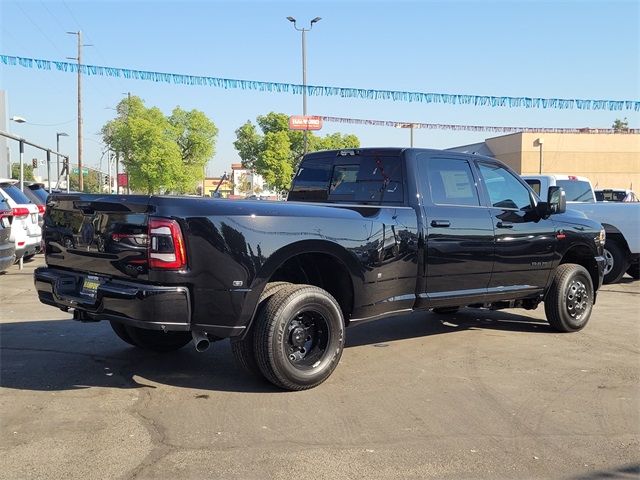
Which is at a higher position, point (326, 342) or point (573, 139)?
point (573, 139)

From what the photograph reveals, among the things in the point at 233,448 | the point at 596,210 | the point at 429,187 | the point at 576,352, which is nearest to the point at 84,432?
the point at 233,448

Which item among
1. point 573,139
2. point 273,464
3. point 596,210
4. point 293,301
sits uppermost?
point 573,139

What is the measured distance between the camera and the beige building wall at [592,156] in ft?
207

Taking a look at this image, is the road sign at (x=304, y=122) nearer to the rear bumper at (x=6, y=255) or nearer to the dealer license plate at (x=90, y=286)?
the rear bumper at (x=6, y=255)

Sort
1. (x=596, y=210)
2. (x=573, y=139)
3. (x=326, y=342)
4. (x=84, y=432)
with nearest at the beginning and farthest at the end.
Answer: (x=84, y=432), (x=326, y=342), (x=596, y=210), (x=573, y=139)

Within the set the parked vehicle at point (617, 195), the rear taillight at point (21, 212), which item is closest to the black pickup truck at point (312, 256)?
the rear taillight at point (21, 212)

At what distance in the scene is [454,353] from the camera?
621 centimetres

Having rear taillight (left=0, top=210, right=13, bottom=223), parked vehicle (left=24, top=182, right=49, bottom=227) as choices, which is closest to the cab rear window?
rear taillight (left=0, top=210, right=13, bottom=223)

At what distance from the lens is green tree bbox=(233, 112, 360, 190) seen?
169 feet

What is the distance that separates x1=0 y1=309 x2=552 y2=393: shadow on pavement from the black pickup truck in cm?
29

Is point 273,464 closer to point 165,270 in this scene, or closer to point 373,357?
point 165,270

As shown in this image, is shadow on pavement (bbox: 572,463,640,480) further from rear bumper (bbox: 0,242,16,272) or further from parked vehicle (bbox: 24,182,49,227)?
parked vehicle (bbox: 24,182,49,227)

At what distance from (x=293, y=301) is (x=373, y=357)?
169 cm

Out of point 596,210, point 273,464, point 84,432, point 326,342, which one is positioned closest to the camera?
point 273,464
